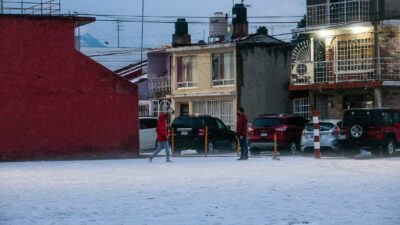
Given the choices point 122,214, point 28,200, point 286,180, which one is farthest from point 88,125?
point 122,214

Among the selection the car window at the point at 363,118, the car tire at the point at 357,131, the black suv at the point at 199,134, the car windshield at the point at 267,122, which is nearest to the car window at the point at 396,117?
the car window at the point at 363,118

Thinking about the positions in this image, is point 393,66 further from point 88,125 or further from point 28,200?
point 28,200

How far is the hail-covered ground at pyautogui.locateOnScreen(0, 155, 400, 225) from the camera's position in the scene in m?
14.1

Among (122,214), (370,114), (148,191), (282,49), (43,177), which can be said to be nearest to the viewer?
(122,214)

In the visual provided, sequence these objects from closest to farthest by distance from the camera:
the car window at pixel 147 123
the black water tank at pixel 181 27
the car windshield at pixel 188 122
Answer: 1. the car windshield at pixel 188 122
2. the car window at pixel 147 123
3. the black water tank at pixel 181 27

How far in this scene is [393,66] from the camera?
147ft

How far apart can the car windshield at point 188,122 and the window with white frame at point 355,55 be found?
33.4 ft

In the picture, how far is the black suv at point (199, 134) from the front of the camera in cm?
3938

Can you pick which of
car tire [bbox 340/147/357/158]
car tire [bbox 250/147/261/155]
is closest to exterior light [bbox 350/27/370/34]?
car tire [bbox 250/147/261/155]

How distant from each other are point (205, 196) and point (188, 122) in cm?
2279

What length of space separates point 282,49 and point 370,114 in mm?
21706

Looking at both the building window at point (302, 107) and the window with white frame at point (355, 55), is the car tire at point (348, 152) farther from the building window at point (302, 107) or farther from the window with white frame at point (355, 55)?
the building window at point (302, 107)

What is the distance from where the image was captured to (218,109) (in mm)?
54844

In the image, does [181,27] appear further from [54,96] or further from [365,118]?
[365,118]
